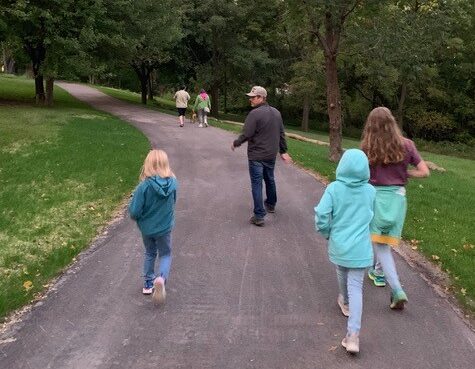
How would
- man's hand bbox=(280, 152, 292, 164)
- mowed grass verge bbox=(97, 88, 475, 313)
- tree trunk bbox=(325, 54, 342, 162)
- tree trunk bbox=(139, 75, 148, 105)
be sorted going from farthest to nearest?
tree trunk bbox=(139, 75, 148, 105) < tree trunk bbox=(325, 54, 342, 162) < man's hand bbox=(280, 152, 292, 164) < mowed grass verge bbox=(97, 88, 475, 313)

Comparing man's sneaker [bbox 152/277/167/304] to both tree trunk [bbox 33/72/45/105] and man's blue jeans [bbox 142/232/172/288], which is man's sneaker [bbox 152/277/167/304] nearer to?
man's blue jeans [bbox 142/232/172/288]

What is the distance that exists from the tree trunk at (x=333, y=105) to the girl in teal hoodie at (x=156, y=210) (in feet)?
33.7

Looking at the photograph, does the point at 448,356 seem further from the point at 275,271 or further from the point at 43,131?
the point at 43,131

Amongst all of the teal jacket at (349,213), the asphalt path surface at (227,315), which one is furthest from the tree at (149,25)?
the teal jacket at (349,213)

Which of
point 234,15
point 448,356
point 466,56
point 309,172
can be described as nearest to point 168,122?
point 309,172

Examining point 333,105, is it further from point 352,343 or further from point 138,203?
point 352,343

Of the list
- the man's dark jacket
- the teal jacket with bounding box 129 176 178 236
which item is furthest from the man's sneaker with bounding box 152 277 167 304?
the man's dark jacket

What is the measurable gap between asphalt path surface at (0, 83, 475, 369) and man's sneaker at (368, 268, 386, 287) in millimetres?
74

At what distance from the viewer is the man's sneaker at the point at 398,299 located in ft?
16.3

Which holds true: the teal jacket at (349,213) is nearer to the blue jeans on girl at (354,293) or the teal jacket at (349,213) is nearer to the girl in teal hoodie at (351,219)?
the girl in teal hoodie at (351,219)

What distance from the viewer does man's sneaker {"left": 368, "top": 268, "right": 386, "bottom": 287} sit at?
5.64m

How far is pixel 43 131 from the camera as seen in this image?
53.9ft

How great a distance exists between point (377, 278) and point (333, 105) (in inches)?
380

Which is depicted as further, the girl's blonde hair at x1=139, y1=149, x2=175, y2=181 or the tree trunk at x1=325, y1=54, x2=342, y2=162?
the tree trunk at x1=325, y1=54, x2=342, y2=162
